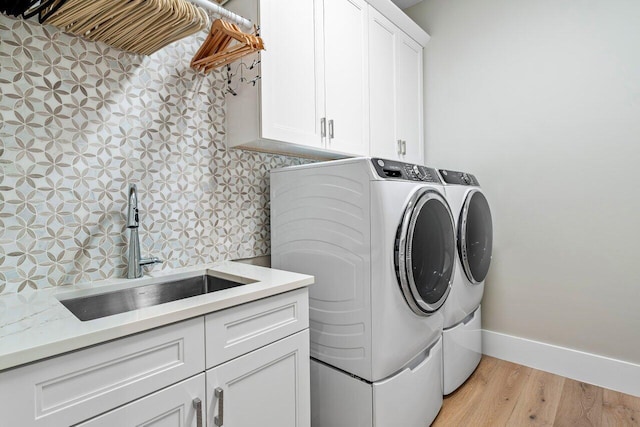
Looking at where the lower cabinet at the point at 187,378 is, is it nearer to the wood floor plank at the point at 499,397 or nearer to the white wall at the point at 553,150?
the wood floor plank at the point at 499,397

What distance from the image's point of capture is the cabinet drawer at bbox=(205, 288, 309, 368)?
1.00 m

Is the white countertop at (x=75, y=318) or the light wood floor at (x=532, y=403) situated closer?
the white countertop at (x=75, y=318)

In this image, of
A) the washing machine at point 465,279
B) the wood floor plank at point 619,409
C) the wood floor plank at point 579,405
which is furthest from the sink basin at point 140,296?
the wood floor plank at point 619,409

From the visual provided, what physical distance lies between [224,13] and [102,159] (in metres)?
0.79

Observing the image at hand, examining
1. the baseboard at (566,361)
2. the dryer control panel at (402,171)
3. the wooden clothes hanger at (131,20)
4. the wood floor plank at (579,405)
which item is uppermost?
the wooden clothes hanger at (131,20)

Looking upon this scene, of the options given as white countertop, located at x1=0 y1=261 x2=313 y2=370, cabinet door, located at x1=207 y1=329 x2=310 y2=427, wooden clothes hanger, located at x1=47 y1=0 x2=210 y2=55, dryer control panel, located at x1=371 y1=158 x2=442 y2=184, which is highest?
wooden clothes hanger, located at x1=47 y1=0 x2=210 y2=55

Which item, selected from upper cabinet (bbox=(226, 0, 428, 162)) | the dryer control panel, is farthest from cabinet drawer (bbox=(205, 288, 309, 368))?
upper cabinet (bbox=(226, 0, 428, 162))

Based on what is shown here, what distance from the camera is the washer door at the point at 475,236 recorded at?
1.95 m

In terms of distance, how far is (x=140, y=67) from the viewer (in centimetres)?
141

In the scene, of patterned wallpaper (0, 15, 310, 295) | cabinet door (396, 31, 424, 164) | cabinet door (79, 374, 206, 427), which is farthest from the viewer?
cabinet door (396, 31, 424, 164)

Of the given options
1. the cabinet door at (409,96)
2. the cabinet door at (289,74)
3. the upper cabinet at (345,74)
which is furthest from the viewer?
the cabinet door at (409,96)

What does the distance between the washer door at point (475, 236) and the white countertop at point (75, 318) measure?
3.63ft

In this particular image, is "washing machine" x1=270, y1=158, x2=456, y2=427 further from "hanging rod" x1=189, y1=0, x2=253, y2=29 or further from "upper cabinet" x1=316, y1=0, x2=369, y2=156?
"hanging rod" x1=189, y1=0, x2=253, y2=29

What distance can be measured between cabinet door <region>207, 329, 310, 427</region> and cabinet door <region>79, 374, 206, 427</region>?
0.13 ft
